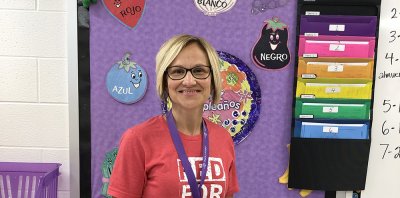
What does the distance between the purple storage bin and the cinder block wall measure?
0.18ft

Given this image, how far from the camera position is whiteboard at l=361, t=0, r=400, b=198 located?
160cm

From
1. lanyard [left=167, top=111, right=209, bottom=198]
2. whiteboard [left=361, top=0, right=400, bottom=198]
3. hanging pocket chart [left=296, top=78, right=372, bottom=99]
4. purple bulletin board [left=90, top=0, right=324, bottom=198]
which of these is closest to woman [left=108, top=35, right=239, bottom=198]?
lanyard [left=167, top=111, right=209, bottom=198]

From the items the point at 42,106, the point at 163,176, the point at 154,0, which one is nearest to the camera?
the point at 163,176

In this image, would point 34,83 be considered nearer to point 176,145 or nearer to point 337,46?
point 176,145

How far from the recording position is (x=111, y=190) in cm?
105

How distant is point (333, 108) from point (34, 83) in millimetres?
1448

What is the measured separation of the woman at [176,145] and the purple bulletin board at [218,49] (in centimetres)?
54

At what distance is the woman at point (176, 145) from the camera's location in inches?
40.8

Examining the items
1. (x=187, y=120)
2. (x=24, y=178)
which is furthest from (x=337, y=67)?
(x=24, y=178)

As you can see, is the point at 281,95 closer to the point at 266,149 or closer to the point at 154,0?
the point at 266,149

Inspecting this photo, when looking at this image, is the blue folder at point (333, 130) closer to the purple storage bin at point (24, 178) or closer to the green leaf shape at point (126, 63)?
the green leaf shape at point (126, 63)

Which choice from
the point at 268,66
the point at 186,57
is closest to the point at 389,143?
the point at 268,66

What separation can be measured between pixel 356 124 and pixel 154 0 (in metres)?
1.12

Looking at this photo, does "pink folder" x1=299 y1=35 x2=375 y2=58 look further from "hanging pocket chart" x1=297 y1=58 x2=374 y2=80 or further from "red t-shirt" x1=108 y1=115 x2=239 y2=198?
"red t-shirt" x1=108 y1=115 x2=239 y2=198
